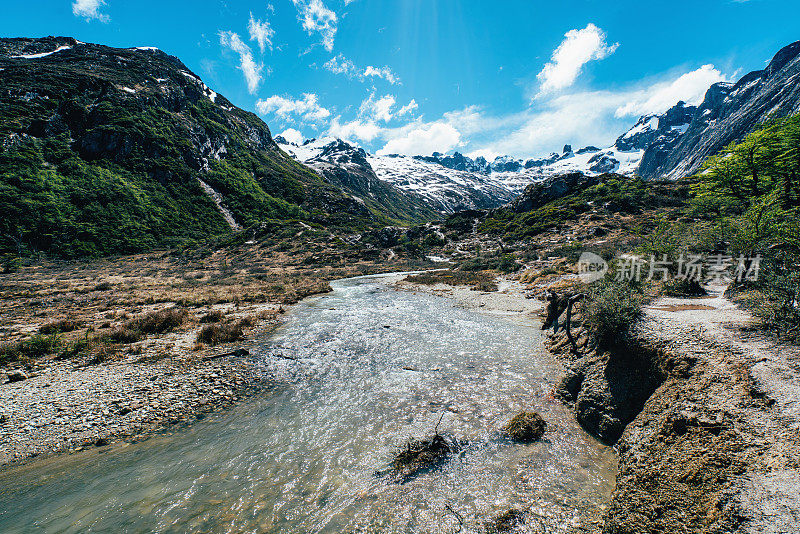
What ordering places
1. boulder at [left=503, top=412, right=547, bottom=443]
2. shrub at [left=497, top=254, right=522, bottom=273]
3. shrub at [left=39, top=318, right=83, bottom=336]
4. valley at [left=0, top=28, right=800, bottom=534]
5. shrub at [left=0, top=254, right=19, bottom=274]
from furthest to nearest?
shrub at [left=0, top=254, right=19, bottom=274]
shrub at [left=497, top=254, right=522, bottom=273]
shrub at [left=39, top=318, right=83, bottom=336]
boulder at [left=503, top=412, right=547, bottom=443]
valley at [left=0, top=28, right=800, bottom=534]

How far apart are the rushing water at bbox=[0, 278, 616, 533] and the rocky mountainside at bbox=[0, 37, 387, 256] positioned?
8750cm

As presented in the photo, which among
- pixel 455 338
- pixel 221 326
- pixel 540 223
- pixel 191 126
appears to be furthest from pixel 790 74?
pixel 191 126

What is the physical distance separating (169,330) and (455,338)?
56.0 ft

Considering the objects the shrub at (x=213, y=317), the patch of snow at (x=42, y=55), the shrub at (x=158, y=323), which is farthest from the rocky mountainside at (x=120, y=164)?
the shrub at (x=213, y=317)

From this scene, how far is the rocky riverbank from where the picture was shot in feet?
13.3

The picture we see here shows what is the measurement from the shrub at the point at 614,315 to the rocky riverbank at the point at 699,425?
0.52m

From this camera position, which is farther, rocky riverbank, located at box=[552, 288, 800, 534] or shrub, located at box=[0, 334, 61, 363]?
shrub, located at box=[0, 334, 61, 363]

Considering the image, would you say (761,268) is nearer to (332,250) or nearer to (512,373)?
(512,373)

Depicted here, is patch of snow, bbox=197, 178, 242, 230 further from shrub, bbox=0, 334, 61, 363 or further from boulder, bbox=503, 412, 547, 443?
boulder, bbox=503, 412, 547, 443

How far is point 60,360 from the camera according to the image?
44.0 feet

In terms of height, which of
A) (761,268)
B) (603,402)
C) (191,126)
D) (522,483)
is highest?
(191,126)

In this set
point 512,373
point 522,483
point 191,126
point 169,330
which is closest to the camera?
point 522,483
